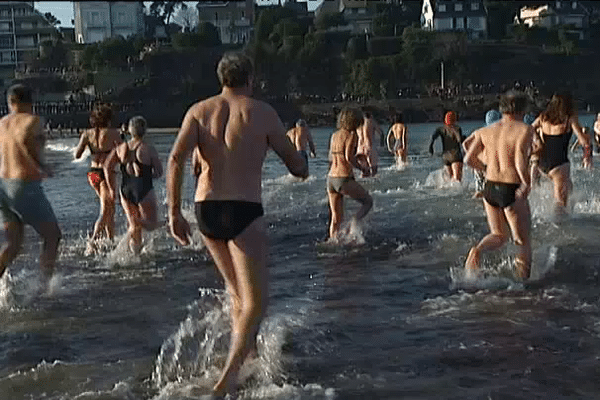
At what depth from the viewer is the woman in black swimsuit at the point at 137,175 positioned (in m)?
8.68

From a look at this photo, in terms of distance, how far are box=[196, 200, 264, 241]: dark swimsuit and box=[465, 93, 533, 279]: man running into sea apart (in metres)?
2.90

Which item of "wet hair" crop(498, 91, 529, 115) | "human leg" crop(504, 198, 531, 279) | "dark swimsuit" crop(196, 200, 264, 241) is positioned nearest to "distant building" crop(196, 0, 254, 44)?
"wet hair" crop(498, 91, 529, 115)

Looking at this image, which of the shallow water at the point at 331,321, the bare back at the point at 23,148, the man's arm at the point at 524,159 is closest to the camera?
the shallow water at the point at 331,321

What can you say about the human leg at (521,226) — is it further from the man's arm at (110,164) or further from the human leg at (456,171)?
the human leg at (456,171)

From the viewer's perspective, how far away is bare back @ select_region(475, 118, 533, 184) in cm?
679

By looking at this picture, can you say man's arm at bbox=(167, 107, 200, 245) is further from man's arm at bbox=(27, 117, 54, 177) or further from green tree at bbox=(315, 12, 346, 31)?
green tree at bbox=(315, 12, 346, 31)

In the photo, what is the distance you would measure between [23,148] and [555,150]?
232 inches

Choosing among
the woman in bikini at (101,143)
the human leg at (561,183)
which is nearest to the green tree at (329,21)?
the human leg at (561,183)

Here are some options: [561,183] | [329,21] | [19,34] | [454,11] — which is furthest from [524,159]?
[19,34]

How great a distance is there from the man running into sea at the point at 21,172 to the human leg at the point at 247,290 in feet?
8.16

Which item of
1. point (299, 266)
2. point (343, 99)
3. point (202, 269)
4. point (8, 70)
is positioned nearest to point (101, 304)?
point (202, 269)

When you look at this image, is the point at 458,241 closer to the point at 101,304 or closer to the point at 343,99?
the point at 101,304

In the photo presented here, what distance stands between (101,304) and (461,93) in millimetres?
79049

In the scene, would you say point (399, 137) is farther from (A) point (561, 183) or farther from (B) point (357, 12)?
(B) point (357, 12)
